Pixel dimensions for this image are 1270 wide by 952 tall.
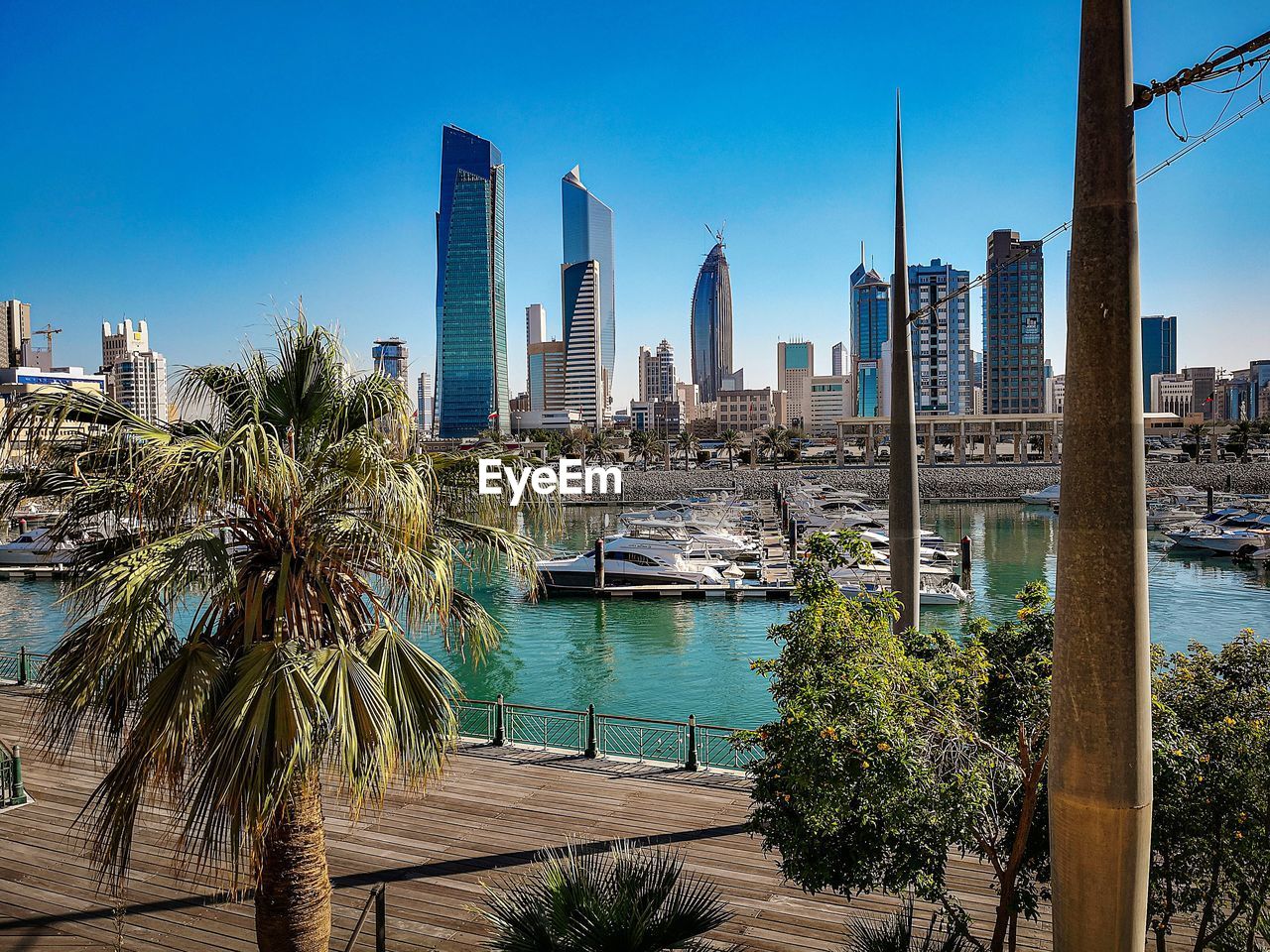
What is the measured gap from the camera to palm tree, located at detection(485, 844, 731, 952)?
15.7 ft

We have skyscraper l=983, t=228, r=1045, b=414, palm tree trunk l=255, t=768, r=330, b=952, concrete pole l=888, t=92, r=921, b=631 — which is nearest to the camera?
palm tree trunk l=255, t=768, r=330, b=952

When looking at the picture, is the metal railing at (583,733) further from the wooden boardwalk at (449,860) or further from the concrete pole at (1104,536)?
the concrete pole at (1104,536)

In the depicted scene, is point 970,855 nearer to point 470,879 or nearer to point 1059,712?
point 470,879

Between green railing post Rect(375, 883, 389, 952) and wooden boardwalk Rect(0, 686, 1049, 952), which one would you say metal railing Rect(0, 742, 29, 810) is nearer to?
wooden boardwalk Rect(0, 686, 1049, 952)

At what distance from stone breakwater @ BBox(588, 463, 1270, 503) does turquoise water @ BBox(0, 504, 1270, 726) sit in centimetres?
3103

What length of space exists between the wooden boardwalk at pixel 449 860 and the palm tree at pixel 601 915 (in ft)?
7.22

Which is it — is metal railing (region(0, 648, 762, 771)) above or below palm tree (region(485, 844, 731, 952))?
below

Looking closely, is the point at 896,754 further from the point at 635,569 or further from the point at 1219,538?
the point at 1219,538

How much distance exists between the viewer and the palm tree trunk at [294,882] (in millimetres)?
5664

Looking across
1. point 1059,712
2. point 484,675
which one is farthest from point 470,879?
point 484,675

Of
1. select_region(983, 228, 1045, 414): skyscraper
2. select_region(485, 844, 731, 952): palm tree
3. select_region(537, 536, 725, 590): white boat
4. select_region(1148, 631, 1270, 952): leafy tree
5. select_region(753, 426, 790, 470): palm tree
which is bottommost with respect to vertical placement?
select_region(537, 536, 725, 590): white boat

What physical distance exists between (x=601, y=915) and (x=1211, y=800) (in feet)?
12.1

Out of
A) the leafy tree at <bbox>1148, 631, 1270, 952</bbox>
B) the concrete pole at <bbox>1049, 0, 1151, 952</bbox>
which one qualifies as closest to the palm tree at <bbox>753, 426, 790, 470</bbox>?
the leafy tree at <bbox>1148, 631, 1270, 952</bbox>

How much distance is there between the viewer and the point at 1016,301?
480 ft
